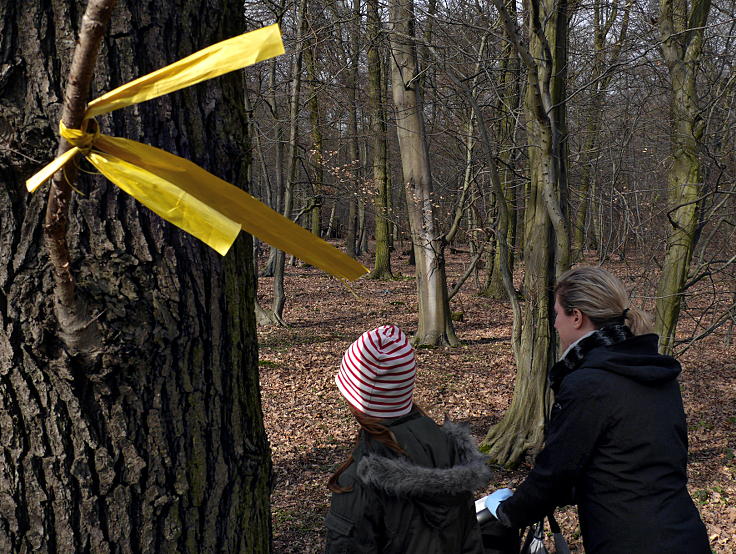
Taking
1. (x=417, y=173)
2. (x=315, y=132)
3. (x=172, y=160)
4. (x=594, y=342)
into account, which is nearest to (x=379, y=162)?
(x=315, y=132)

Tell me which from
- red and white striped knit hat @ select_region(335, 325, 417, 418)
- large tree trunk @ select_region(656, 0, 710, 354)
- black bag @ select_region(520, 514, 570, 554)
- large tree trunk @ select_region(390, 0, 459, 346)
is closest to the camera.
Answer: red and white striped knit hat @ select_region(335, 325, 417, 418)

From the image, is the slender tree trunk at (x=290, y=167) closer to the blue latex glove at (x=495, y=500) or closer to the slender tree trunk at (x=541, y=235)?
the slender tree trunk at (x=541, y=235)

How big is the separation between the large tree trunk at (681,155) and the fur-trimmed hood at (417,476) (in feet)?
15.7

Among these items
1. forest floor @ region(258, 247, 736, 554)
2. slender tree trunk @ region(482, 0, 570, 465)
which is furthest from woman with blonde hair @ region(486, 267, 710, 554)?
slender tree trunk @ region(482, 0, 570, 465)

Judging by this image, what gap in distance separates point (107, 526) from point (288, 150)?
36.0 feet

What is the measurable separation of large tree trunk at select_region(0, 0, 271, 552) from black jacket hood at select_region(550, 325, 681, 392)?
1.51 metres

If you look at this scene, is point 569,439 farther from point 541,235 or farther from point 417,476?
point 541,235

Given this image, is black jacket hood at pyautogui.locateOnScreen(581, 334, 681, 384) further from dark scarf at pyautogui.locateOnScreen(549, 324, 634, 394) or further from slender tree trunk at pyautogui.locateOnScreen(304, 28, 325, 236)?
slender tree trunk at pyautogui.locateOnScreen(304, 28, 325, 236)

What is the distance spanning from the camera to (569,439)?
7.40 ft

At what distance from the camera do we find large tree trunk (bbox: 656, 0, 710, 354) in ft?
20.5

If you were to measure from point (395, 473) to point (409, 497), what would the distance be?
0.12 metres

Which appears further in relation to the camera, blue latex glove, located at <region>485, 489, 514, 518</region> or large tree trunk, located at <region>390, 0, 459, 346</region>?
large tree trunk, located at <region>390, 0, 459, 346</region>

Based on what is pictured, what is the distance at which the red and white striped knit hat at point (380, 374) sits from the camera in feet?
6.77

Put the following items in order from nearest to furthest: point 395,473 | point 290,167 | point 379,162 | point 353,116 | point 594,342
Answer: point 395,473
point 594,342
point 290,167
point 379,162
point 353,116
